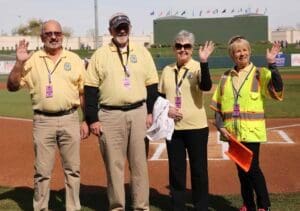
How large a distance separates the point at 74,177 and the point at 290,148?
520 cm

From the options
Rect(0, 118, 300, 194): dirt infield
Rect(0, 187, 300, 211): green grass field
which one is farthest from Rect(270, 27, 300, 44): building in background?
Rect(0, 187, 300, 211): green grass field

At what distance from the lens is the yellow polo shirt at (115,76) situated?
16.4 feet

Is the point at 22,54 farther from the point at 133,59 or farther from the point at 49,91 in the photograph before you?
the point at 133,59

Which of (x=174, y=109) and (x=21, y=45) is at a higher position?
(x=21, y=45)

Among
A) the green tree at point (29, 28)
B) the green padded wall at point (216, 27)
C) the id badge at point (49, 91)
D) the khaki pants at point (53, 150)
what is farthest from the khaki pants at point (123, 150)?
the green tree at point (29, 28)

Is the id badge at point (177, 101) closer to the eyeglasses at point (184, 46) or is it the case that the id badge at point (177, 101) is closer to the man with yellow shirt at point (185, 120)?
the man with yellow shirt at point (185, 120)

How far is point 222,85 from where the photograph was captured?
535 centimetres

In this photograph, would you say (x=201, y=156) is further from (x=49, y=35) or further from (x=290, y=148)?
(x=290, y=148)

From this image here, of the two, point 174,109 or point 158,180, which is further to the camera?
point 158,180

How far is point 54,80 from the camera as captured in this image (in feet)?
17.3

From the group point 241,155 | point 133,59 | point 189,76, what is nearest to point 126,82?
Answer: point 133,59

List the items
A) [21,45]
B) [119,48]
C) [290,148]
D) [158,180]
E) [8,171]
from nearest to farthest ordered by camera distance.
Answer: [119,48] < [21,45] < [158,180] < [8,171] < [290,148]

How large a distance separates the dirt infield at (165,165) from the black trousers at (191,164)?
1432 mm

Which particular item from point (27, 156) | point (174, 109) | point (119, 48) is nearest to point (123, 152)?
point (174, 109)
